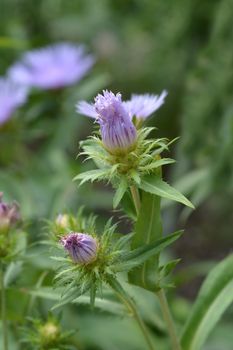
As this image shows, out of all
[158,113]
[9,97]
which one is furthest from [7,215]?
[158,113]

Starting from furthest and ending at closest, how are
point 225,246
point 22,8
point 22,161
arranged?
1. point 22,8
2. point 225,246
3. point 22,161

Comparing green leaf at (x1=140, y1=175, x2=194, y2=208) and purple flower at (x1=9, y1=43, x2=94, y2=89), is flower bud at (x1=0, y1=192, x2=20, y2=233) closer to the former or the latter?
green leaf at (x1=140, y1=175, x2=194, y2=208)

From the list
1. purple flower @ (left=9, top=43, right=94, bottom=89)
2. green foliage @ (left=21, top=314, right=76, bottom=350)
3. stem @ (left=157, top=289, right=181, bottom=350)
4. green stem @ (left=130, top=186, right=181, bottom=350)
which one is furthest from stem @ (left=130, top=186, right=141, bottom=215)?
purple flower @ (left=9, top=43, right=94, bottom=89)

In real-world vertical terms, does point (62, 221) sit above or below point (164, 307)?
above

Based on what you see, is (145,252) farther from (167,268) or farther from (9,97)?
(9,97)

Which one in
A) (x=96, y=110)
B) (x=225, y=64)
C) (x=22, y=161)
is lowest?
(x=96, y=110)

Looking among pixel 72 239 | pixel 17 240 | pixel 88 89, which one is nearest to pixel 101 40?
pixel 88 89

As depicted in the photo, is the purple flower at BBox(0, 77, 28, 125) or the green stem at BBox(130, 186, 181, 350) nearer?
the green stem at BBox(130, 186, 181, 350)

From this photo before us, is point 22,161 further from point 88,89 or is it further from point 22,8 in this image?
point 22,8
